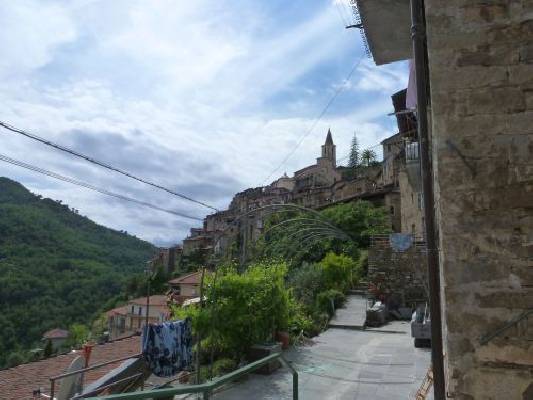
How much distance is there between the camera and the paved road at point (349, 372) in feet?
24.5

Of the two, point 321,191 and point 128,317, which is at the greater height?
point 321,191

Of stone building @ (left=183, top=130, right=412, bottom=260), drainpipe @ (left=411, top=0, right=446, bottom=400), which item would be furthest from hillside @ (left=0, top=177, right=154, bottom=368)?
drainpipe @ (left=411, top=0, right=446, bottom=400)

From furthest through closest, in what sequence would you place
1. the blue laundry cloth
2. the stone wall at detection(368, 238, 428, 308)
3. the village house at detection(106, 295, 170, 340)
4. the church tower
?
the church tower → the village house at detection(106, 295, 170, 340) → the blue laundry cloth → the stone wall at detection(368, 238, 428, 308)

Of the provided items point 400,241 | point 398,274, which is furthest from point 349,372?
point 400,241

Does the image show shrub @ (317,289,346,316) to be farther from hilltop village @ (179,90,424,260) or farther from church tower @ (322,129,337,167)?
church tower @ (322,129,337,167)

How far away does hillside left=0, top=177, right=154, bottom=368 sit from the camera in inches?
2034

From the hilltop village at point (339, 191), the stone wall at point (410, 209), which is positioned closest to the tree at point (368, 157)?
the hilltop village at point (339, 191)

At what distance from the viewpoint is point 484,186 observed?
112 inches

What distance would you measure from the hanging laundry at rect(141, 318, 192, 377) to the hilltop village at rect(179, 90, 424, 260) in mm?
3465

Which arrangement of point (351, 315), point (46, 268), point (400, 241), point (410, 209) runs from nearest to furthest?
point (351, 315)
point (400, 241)
point (410, 209)
point (46, 268)

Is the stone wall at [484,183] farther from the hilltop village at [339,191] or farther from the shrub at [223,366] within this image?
the shrub at [223,366]

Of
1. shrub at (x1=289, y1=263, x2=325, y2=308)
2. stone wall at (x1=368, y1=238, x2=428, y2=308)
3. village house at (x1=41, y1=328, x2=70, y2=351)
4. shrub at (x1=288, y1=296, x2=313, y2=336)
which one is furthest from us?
village house at (x1=41, y1=328, x2=70, y2=351)

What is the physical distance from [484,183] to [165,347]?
675 cm

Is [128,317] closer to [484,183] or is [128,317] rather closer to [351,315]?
[351,315]
